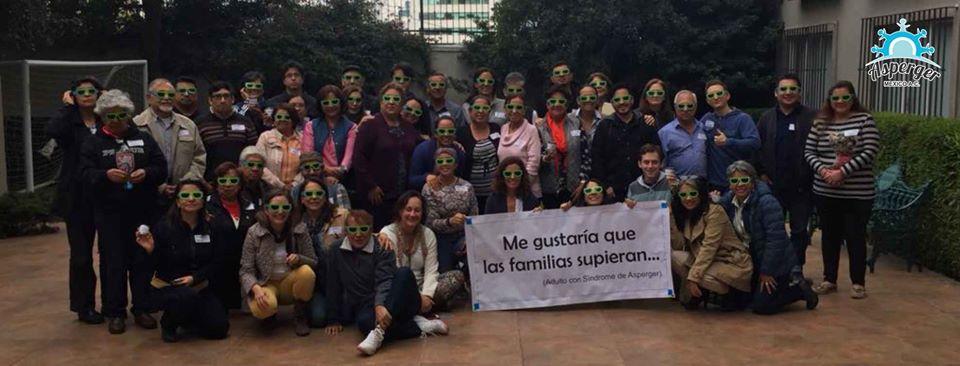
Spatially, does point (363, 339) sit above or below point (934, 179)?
below

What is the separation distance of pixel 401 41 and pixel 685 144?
15969 millimetres

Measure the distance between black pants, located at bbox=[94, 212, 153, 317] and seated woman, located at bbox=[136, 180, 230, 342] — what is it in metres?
0.21

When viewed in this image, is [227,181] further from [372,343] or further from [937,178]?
[937,178]

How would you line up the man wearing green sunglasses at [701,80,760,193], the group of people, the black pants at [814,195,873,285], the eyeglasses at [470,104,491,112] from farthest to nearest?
the eyeglasses at [470,104,491,112] → the man wearing green sunglasses at [701,80,760,193] → the black pants at [814,195,873,285] → the group of people

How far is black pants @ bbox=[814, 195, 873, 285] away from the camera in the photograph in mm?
8070

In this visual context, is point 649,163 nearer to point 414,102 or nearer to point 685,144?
point 685,144

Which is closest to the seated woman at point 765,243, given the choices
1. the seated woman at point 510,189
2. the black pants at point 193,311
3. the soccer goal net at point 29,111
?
the seated woman at point 510,189

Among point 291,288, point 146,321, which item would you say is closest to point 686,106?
point 291,288

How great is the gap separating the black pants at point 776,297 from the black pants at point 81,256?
4.91 meters

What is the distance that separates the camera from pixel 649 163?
25.6 ft

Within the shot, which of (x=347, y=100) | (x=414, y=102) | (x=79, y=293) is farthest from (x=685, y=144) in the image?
(x=79, y=293)

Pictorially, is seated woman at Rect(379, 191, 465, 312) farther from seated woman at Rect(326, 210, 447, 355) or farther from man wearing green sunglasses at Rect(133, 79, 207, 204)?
man wearing green sunglasses at Rect(133, 79, 207, 204)


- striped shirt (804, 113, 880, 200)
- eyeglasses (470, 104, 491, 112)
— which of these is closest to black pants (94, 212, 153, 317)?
eyeglasses (470, 104, 491, 112)

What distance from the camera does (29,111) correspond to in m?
13.5
